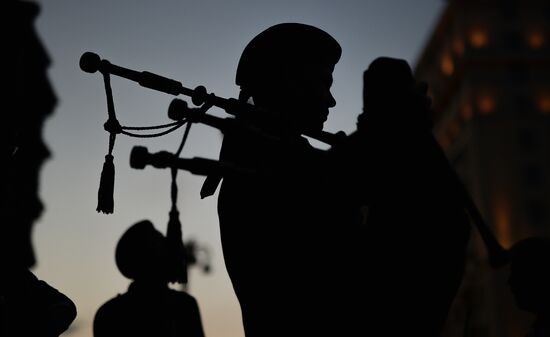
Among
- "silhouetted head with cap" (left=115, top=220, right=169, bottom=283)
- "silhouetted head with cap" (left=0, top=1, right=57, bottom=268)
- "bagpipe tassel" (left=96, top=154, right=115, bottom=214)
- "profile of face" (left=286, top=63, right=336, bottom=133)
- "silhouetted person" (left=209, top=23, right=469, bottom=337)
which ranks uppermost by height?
"silhouetted head with cap" (left=0, top=1, right=57, bottom=268)

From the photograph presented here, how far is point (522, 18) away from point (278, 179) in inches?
2608

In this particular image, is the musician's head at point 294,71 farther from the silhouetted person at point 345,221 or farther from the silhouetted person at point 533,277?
the silhouetted person at point 533,277

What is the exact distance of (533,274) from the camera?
12.3ft

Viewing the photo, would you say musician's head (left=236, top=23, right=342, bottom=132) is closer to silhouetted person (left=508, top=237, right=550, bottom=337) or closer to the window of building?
silhouetted person (left=508, top=237, right=550, bottom=337)

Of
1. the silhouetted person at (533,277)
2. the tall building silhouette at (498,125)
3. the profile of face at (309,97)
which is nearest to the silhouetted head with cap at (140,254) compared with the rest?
the profile of face at (309,97)

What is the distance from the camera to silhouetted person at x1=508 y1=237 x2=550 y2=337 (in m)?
3.71

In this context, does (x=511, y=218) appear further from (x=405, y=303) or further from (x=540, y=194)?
(x=405, y=303)

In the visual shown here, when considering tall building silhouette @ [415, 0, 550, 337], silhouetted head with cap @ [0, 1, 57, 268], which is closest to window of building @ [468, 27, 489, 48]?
tall building silhouette @ [415, 0, 550, 337]

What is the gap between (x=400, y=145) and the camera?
3160 millimetres

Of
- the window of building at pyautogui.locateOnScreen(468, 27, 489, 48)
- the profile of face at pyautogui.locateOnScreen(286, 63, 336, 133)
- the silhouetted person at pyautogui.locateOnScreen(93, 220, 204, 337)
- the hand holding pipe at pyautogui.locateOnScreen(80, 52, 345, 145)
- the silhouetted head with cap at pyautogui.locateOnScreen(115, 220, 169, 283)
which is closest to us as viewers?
the hand holding pipe at pyautogui.locateOnScreen(80, 52, 345, 145)

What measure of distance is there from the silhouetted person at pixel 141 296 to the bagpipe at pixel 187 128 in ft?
3.68

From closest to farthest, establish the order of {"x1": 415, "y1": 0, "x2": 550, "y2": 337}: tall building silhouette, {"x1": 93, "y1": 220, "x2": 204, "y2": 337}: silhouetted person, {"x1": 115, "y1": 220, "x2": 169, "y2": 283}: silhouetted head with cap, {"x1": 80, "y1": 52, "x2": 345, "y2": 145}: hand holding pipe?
1. {"x1": 80, "y1": 52, "x2": 345, "y2": 145}: hand holding pipe
2. {"x1": 93, "y1": 220, "x2": 204, "y2": 337}: silhouetted person
3. {"x1": 115, "y1": 220, "x2": 169, "y2": 283}: silhouetted head with cap
4. {"x1": 415, "y1": 0, "x2": 550, "y2": 337}: tall building silhouette

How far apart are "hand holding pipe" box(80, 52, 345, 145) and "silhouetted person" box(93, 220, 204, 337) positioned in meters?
1.45

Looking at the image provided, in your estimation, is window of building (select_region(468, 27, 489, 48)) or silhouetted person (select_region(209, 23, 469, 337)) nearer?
silhouetted person (select_region(209, 23, 469, 337))
